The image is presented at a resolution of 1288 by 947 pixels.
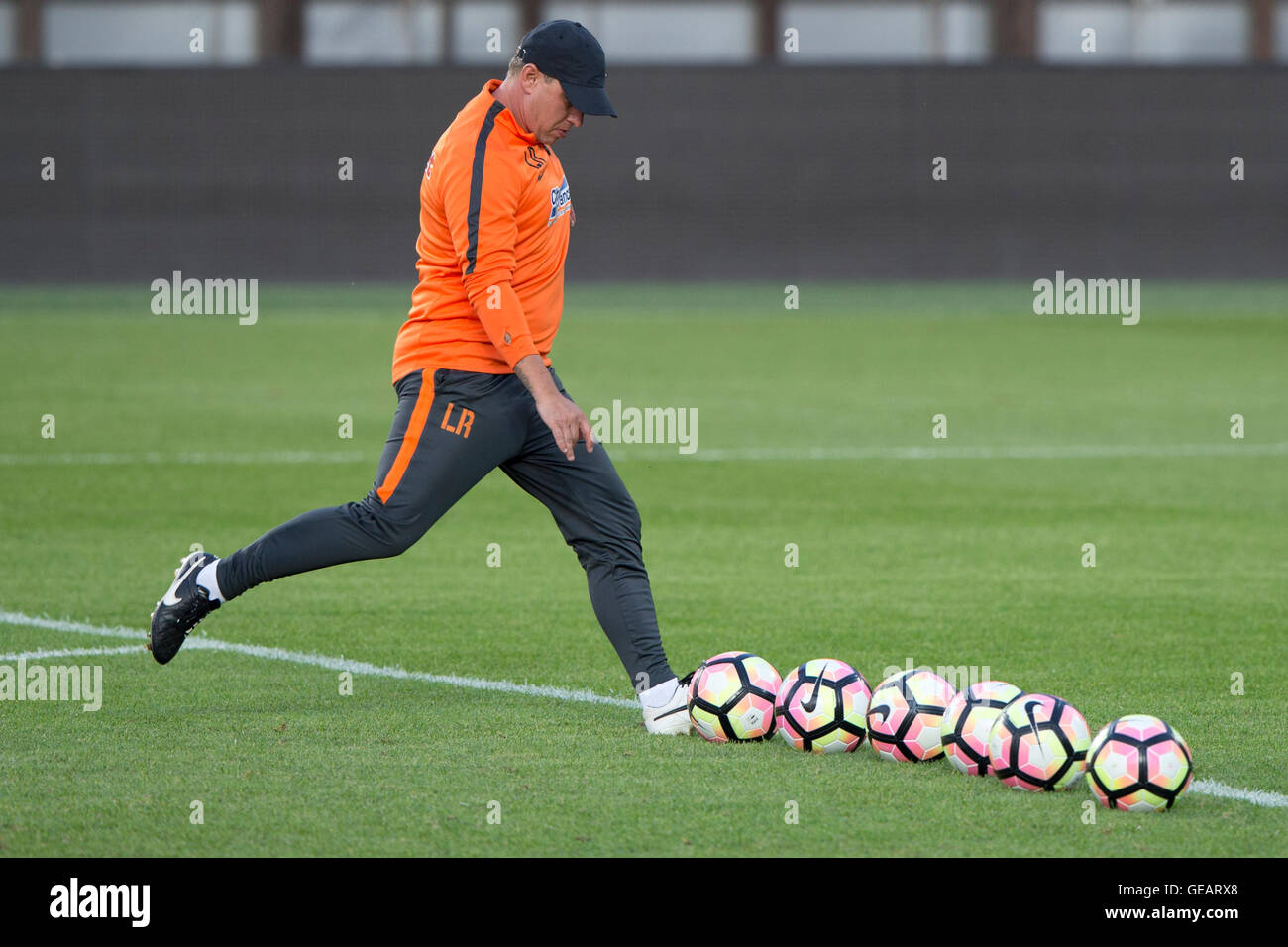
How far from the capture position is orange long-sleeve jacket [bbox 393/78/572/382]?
5684 millimetres

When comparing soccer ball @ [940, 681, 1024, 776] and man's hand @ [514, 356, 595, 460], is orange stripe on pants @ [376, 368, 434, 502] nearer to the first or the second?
man's hand @ [514, 356, 595, 460]

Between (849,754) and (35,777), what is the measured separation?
8.33 feet

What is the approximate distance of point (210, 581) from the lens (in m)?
6.02

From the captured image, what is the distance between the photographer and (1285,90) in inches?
1318

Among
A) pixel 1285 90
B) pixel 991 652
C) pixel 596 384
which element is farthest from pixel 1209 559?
pixel 1285 90

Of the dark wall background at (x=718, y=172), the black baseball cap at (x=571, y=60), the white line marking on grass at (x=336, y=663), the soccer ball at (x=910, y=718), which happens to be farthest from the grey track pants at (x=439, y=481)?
the dark wall background at (x=718, y=172)

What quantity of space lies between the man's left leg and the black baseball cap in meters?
1.07

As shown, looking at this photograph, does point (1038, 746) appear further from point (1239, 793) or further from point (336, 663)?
point (336, 663)

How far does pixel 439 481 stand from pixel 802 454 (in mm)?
8777

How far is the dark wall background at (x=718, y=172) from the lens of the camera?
32.5 m

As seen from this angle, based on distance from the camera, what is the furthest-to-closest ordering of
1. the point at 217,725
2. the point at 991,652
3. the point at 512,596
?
the point at 512,596 → the point at 991,652 → the point at 217,725

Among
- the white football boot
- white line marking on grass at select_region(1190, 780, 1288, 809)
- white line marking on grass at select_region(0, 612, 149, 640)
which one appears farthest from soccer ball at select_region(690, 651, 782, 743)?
white line marking on grass at select_region(0, 612, 149, 640)
